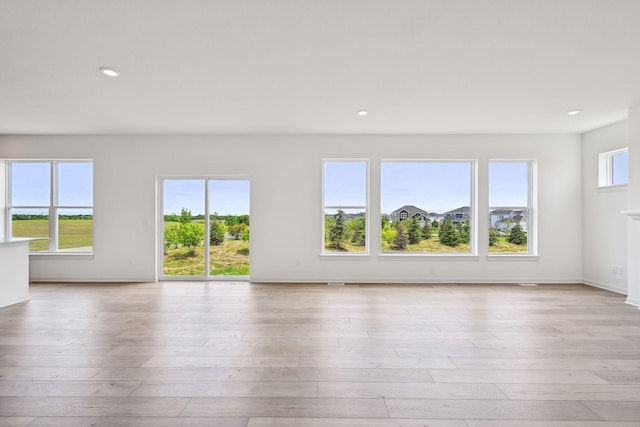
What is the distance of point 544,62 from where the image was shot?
10.7ft

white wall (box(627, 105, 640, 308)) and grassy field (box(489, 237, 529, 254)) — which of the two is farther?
grassy field (box(489, 237, 529, 254))

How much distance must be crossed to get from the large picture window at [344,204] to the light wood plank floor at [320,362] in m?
1.63

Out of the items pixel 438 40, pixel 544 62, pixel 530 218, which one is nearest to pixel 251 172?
pixel 438 40

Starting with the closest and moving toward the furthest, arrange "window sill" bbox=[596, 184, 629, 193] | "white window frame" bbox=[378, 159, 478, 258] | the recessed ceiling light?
the recessed ceiling light
"window sill" bbox=[596, 184, 629, 193]
"white window frame" bbox=[378, 159, 478, 258]

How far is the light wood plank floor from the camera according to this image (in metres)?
2.07

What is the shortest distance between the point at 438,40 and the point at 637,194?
3957 mm

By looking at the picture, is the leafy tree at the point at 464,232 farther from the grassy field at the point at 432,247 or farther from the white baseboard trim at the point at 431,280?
the white baseboard trim at the point at 431,280

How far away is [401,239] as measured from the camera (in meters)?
6.36

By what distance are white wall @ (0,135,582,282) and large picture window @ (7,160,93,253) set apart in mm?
215

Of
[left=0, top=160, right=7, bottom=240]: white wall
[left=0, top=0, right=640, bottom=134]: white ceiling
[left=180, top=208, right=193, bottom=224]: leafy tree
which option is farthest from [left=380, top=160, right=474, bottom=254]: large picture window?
[left=0, top=160, right=7, bottom=240]: white wall

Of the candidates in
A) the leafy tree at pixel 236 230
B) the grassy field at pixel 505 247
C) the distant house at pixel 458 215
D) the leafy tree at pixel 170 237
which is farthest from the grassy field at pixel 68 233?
the grassy field at pixel 505 247

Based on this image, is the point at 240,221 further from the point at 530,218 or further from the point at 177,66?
the point at 530,218

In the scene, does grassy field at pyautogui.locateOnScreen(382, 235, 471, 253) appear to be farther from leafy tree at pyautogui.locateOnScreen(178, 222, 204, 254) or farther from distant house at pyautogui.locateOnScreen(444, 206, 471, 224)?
leafy tree at pyautogui.locateOnScreen(178, 222, 204, 254)

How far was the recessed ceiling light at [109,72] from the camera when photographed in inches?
135
